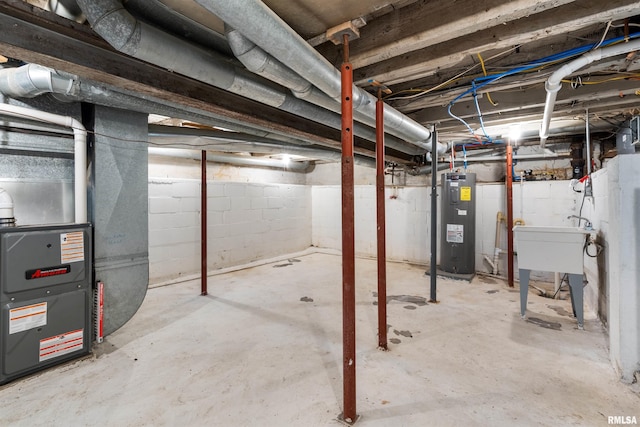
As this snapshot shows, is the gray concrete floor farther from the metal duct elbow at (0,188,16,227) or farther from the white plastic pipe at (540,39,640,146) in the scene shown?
the white plastic pipe at (540,39,640,146)

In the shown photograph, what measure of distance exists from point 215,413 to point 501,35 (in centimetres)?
245

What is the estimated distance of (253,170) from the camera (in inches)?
216

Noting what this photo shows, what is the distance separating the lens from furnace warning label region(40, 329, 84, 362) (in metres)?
1.89

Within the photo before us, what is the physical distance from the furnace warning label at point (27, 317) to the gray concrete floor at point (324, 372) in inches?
13.1

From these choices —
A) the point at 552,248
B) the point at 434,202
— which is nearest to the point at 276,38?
the point at 434,202

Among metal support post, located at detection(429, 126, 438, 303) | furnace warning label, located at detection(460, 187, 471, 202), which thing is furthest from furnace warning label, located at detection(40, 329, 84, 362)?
furnace warning label, located at detection(460, 187, 471, 202)

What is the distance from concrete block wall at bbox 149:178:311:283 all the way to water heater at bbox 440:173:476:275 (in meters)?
2.94

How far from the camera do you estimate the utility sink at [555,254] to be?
2.49 metres

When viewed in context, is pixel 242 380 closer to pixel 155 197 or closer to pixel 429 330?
pixel 429 330

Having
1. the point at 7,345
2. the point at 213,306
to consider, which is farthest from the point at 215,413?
the point at 213,306

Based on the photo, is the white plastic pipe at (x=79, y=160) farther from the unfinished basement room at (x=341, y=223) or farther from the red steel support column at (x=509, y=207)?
the red steel support column at (x=509, y=207)

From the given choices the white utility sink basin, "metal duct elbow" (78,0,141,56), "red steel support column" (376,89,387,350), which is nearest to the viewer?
"metal duct elbow" (78,0,141,56)

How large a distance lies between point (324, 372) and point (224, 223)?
11.0 feet

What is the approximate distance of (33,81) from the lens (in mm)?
1688
